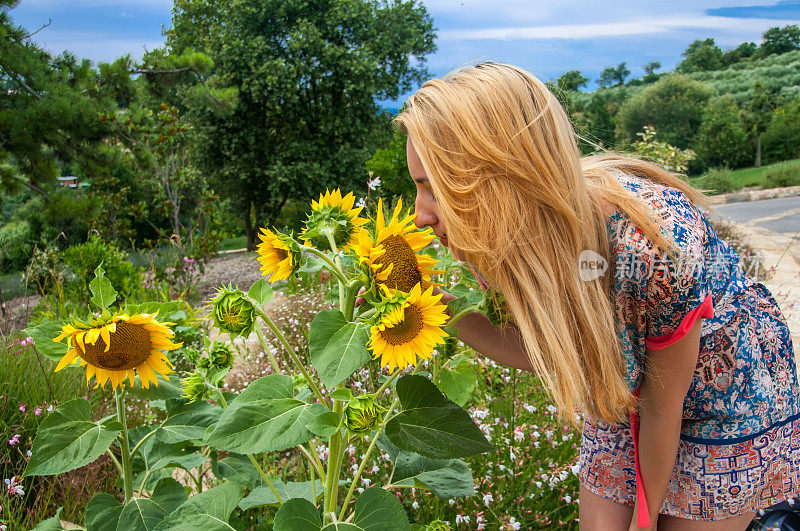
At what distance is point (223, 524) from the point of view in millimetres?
1074

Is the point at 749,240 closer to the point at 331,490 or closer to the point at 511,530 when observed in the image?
the point at 511,530

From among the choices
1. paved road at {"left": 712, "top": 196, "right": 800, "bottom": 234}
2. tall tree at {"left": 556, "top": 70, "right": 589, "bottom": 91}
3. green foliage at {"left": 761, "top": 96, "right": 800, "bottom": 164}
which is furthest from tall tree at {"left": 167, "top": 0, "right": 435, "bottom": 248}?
green foliage at {"left": 761, "top": 96, "right": 800, "bottom": 164}

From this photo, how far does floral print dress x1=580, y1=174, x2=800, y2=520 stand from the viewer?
3.76 ft

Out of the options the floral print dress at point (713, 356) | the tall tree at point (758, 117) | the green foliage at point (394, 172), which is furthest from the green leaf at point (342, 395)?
the tall tree at point (758, 117)

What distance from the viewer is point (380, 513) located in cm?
94

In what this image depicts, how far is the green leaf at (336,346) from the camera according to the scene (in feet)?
2.62

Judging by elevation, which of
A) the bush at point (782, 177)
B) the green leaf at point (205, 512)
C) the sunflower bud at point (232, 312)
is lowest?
the bush at point (782, 177)

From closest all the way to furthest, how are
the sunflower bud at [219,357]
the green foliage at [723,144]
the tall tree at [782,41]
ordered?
the sunflower bud at [219,357] → the green foliage at [723,144] → the tall tree at [782,41]

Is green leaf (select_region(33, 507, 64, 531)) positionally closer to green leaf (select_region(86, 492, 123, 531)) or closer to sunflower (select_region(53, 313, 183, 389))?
green leaf (select_region(86, 492, 123, 531))

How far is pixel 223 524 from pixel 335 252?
1.90ft

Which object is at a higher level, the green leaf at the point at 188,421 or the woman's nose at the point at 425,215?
the woman's nose at the point at 425,215

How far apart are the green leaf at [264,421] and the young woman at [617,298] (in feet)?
1.41

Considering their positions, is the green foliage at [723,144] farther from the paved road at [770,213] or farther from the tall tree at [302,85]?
the tall tree at [302,85]

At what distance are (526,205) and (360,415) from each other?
1.83ft
